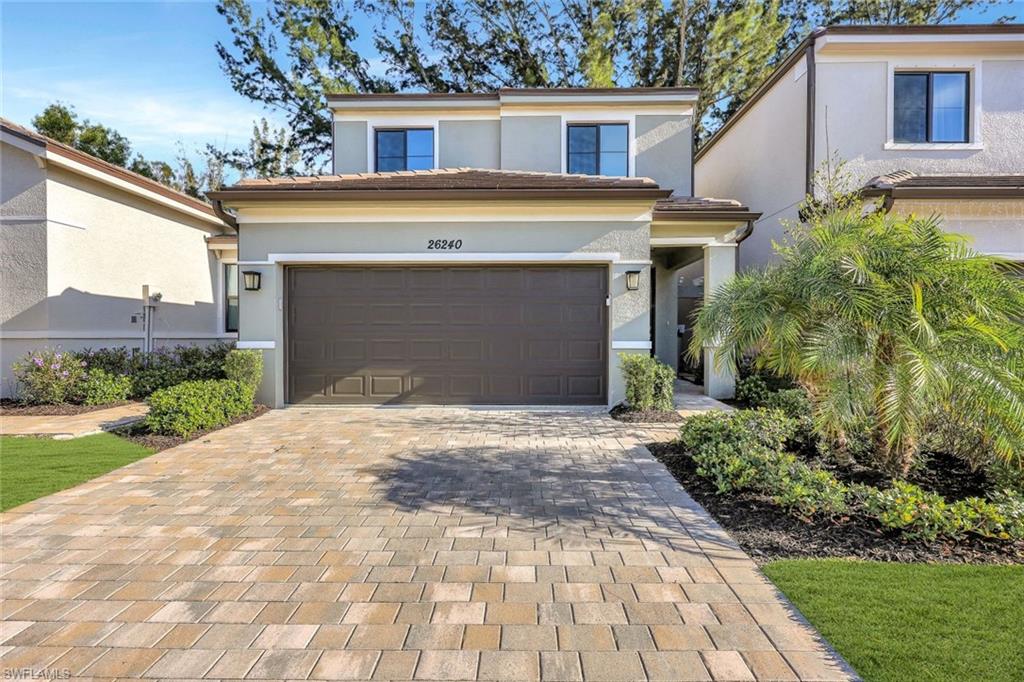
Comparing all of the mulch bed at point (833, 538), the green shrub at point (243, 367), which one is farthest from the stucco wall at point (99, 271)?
the mulch bed at point (833, 538)

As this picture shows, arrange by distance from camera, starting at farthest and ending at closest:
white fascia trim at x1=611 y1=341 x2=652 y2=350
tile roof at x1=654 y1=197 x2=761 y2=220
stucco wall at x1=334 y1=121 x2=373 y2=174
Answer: stucco wall at x1=334 y1=121 x2=373 y2=174 → tile roof at x1=654 y1=197 x2=761 y2=220 → white fascia trim at x1=611 y1=341 x2=652 y2=350

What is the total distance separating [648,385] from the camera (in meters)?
8.55

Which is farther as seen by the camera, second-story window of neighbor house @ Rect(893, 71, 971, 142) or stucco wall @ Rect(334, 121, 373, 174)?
stucco wall @ Rect(334, 121, 373, 174)

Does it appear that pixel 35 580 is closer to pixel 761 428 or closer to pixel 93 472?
pixel 93 472

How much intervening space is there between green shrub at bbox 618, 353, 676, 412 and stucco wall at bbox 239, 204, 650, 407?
0.71m

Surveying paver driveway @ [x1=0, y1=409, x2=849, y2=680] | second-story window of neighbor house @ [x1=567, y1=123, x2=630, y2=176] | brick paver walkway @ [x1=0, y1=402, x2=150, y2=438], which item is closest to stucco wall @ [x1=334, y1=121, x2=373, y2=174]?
second-story window of neighbor house @ [x1=567, y1=123, x2=630, y2=176]

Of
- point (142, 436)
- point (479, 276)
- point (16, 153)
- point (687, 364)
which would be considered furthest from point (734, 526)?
point (16, 153)

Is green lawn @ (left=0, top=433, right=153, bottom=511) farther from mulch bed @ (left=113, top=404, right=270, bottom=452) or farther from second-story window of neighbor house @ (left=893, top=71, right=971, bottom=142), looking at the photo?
second-story window of neighbor house @ (left=893, top=71, right=971, bottom=142)

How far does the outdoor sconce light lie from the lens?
368 inches

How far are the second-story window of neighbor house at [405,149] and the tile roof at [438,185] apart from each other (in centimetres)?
277

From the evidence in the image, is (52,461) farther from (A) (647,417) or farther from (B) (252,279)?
(A) (647,417)

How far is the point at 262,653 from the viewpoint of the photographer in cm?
268

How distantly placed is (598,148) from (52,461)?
1145 cm

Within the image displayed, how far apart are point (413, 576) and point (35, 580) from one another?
244cm
